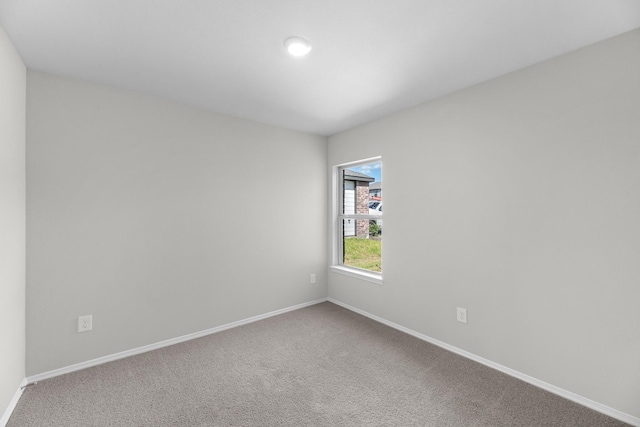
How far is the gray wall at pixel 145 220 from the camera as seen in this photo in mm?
2180

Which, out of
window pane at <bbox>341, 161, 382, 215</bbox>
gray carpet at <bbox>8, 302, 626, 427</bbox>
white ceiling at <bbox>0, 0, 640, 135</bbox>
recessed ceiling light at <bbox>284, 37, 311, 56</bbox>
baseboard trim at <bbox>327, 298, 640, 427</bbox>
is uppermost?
white ceiling at <bbox>0, 0, 640, 135</bbox>

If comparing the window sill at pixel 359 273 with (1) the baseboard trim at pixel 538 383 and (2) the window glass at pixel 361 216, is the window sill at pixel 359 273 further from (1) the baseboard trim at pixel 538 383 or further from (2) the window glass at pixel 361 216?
(1) the baseboard trim at pixel 538 383

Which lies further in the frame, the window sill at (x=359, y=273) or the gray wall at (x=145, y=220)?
the window sill at (x=359, y=273)

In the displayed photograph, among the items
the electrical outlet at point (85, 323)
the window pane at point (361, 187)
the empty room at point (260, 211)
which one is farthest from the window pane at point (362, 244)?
the electrical outlet at point (85, 323)

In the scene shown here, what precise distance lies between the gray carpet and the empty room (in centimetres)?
2

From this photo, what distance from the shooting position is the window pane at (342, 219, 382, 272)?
11.6 ft

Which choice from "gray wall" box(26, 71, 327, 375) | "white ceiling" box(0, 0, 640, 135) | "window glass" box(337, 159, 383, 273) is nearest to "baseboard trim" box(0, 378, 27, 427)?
"gray wall" box(26, 71, 327, 375)

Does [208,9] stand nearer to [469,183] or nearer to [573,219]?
[469,183]

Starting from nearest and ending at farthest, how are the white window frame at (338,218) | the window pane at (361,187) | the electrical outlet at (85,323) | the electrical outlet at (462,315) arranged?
1. the electrical outlet at (85,323)
2. the electrical outlet at (462,315)
3. the window pane at (361,187)
4. the white window frame at (338,218)

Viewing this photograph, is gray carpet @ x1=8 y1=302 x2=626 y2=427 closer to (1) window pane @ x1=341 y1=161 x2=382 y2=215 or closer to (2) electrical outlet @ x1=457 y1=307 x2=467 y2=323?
(2) electrical outlet @ x1=457 y1=307 x2=467 y2=323

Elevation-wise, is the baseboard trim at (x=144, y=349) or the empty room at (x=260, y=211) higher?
the empty room at (x=260, y=211)

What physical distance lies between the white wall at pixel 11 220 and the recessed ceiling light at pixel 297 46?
169 centimetres

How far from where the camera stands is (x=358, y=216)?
3.77 metres

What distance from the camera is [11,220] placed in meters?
1.83
